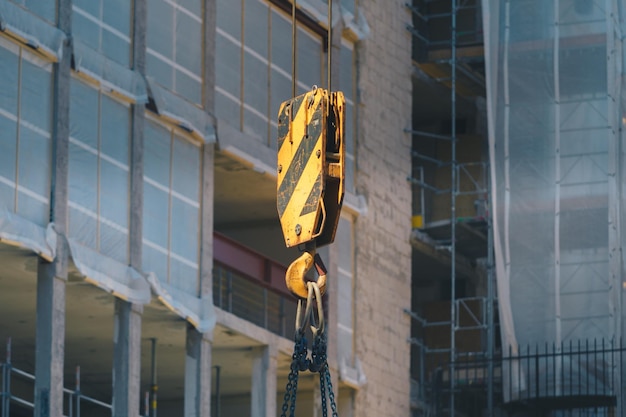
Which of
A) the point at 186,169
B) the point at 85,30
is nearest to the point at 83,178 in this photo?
the point at 85,30

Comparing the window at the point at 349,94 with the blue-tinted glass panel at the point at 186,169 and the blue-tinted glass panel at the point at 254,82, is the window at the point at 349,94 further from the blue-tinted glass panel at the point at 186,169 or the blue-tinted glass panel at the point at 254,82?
the blue-tinted glass panel at the point at 186,169

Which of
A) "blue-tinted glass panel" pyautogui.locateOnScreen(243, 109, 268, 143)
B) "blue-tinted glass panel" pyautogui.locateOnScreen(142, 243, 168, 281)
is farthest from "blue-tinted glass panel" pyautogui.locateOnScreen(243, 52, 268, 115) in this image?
"blue-tinted glass panel" pyautogui.locateOnScreen(142, 243, 168, 281)

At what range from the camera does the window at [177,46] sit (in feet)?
123

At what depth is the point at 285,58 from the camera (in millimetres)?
41688

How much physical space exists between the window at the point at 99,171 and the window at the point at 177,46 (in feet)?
5.82

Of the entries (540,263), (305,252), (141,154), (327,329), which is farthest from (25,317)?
(305,252)

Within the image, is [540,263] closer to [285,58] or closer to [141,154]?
[285,58]

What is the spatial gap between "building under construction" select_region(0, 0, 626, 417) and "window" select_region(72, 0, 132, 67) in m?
0.07

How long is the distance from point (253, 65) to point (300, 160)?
971 inches

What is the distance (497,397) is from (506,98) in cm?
653

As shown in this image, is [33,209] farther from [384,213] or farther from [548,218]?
[548,218]

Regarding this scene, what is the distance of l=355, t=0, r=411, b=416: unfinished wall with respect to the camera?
4434 centimetres

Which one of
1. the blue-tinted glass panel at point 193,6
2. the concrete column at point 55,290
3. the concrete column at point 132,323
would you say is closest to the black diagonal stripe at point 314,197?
the concrete column at point 55,290

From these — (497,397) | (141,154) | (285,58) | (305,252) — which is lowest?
(305,252)
